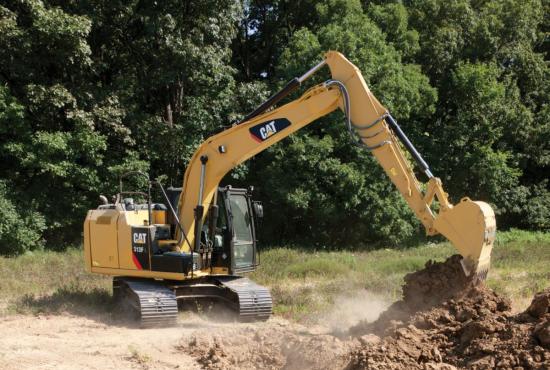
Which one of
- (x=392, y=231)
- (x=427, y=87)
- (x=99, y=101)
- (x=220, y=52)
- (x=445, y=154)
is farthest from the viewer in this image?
(x=445, y=154)

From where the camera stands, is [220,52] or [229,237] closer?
[229,237]

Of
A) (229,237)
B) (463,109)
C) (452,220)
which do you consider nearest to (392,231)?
(463,109)

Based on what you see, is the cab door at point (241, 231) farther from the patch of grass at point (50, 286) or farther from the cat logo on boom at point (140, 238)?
the patch of grass at point (50, 286)

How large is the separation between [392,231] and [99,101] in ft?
35.5

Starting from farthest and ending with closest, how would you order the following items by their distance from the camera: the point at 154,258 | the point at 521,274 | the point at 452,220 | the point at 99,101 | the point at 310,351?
the point at 99,101 → the point at 521,274 → the point at 154,258 → the point at 452,220 → the point at 310,351

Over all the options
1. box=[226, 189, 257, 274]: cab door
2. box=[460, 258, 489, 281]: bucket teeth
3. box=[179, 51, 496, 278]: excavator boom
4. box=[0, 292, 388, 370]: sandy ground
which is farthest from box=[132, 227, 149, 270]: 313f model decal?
box=[460, 258, 489, 281]: bucket teeth

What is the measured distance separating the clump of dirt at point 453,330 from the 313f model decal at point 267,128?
316 cm

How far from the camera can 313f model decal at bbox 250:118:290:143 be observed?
9875 mm

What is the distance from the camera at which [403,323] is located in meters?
7.66

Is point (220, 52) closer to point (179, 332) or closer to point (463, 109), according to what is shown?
point (463, 109)

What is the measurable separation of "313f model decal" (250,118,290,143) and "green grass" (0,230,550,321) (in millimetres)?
3109

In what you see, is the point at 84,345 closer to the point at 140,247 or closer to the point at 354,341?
the point at 140,247

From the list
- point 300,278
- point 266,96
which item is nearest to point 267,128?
point 300,278

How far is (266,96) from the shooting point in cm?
2175
